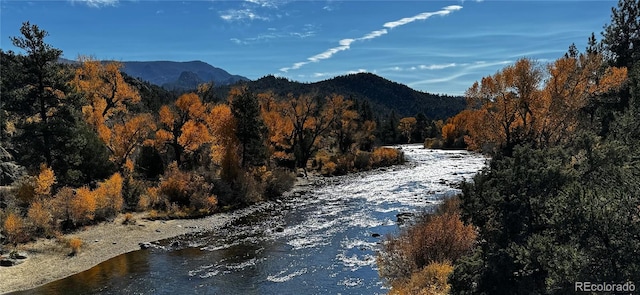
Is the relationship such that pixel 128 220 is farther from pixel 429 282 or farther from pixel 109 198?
pixel 429 282

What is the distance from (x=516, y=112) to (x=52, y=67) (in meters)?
36.9

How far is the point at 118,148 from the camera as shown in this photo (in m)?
39.5

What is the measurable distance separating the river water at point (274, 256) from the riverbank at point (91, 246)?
0.98 meters

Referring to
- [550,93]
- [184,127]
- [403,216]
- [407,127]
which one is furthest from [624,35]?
[407,127]

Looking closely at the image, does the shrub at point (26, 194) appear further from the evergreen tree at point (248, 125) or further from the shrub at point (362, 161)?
the shrub at point (362, 161)

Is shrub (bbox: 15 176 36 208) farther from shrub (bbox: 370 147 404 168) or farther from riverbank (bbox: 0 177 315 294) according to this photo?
shrub (bbox: 370 147 404 168)

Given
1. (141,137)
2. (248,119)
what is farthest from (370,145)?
(141,137)

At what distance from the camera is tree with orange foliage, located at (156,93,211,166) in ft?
138

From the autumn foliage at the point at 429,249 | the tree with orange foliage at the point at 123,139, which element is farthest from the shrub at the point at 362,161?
the autumn foliage at the point at 429,249

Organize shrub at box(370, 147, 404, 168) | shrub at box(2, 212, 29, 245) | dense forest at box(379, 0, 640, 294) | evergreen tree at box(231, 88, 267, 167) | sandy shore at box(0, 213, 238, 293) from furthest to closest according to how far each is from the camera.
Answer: shrub at box(370, 147, 404, 168), evergreen tree at box(231, 88, 267, 167), shrub at box(2, 212, 29, 245), sandy shore at box(0, 213, 238, 293), dense forest at box(379, 0, 640, 294)

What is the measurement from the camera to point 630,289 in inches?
343

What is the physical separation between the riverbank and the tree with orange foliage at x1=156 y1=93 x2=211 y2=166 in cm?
1128

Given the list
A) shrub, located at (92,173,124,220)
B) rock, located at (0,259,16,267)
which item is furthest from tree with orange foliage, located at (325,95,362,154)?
rock, located at (0,259,16,267)

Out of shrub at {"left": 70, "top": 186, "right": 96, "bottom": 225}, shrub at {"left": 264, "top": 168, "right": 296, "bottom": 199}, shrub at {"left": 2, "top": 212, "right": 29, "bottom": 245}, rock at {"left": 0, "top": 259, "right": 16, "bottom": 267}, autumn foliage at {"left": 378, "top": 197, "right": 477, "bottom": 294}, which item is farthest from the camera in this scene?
shrub at {"left": 264, "top": 168, "right": 296, "bottom": 199}
